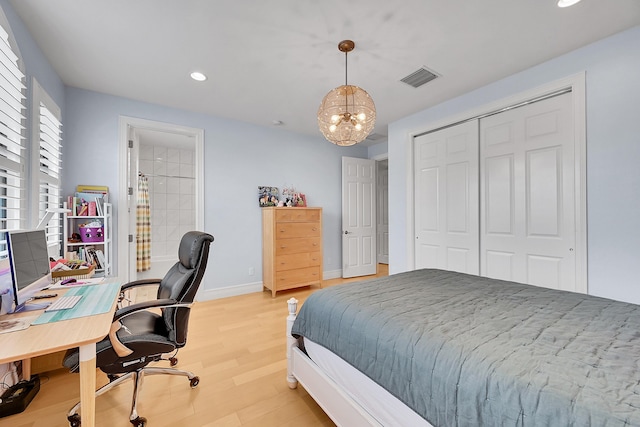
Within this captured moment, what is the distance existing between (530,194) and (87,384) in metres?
3.48

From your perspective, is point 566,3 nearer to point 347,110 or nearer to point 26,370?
point 347,110

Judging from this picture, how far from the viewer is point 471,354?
93cm

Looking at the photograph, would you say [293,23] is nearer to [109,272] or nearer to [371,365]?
[371,365]

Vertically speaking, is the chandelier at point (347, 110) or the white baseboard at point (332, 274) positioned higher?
the chandelier at point (347, 110)

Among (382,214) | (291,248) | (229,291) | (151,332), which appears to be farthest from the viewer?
(382,214)

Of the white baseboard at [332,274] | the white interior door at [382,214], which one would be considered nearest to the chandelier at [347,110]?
the white baseboard at [332,274]

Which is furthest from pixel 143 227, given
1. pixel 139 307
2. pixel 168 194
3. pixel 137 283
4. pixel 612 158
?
pixel 612 158

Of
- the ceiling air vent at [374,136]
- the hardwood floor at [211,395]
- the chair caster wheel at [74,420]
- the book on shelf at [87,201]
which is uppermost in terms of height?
the ceiling air vent at [374,136]

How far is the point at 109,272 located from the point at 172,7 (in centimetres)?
274

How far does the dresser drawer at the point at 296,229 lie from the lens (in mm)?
3796

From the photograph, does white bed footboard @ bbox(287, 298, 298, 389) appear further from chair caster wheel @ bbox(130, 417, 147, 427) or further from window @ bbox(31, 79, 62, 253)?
window @ bbox(31, 79, 62, 253)

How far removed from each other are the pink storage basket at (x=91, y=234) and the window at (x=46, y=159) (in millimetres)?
171

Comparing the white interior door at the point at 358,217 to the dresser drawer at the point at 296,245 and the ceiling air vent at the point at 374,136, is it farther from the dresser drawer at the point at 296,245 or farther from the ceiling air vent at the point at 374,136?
the dresser drawer at the point at 296,245

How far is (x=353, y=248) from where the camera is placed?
15.7ft
